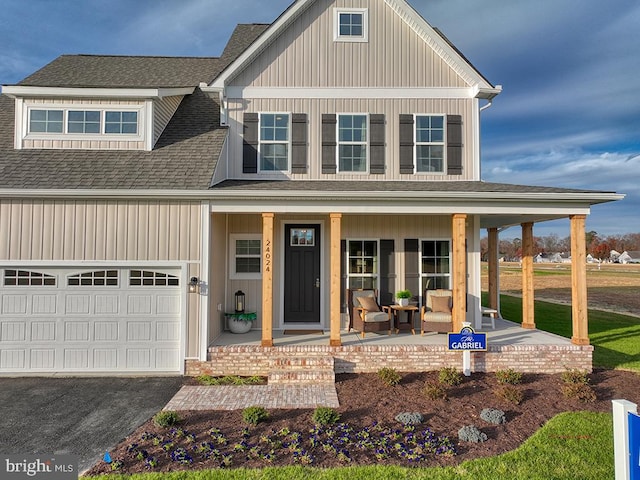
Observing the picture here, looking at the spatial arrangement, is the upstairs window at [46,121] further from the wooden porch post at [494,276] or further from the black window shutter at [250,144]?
the wooden porch post at [494,276]

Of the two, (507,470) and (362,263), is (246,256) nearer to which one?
(362,263)

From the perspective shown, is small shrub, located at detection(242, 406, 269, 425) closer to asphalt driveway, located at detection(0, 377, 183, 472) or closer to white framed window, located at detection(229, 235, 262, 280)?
asphalt driveway, located at detection(0, 377, 183, 472)

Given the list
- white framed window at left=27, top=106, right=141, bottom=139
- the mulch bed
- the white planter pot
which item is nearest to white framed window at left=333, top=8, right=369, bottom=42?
white framed window at left=27, top=106, right=141, bottom=139

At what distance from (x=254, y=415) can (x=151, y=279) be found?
3.74 meters

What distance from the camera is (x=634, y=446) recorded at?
105 inches

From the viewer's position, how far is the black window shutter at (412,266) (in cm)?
923

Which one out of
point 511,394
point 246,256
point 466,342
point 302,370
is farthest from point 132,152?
point 511,394

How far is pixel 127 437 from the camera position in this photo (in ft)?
15.5

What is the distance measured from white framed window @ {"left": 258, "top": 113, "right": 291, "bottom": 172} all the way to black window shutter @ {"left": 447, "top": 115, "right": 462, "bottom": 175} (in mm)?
3871

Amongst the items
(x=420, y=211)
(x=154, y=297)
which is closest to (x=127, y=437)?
(x=154, y=297)

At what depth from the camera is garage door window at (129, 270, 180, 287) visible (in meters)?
7.34

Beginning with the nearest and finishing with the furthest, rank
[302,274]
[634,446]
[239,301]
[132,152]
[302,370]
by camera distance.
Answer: [634,446], [302,370], [132,152], [239,301], [302,274]

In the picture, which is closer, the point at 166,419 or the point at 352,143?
the point at 166,419

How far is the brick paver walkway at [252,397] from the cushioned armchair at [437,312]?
2.83 m
